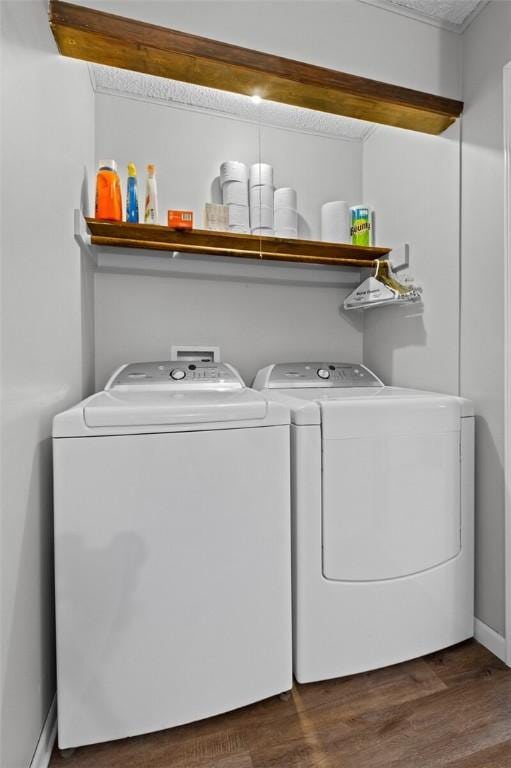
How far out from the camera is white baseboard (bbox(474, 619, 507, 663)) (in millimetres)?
1447

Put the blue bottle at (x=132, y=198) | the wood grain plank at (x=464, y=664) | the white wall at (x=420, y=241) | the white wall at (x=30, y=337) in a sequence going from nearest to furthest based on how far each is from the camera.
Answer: the white wall at (x=30, y=337), the wood grain plank at (x=464, y=664), the white wall at (x=420, y=241), the blue bottle at (x=132, y=198)

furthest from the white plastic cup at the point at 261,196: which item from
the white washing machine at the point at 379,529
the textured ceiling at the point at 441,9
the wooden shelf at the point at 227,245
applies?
the white washing machine at the point at 379,529

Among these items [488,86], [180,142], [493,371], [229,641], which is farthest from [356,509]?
[180,142]

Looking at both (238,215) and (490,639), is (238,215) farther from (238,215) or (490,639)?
(490,639)

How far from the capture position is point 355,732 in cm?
118

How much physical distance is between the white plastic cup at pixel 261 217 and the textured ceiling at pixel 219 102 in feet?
1.67

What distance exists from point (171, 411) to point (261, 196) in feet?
4.36

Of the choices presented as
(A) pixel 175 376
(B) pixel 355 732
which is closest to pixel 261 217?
(A) pixel 175 376

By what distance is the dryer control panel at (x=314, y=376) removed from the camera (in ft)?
6.31

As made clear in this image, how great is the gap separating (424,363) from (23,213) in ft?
5.25

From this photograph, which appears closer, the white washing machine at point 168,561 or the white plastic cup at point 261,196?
the white washing machine at point 168,561

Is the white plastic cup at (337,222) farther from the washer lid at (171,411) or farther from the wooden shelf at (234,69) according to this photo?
the washer lid at (171,411)

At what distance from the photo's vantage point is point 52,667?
48.6 inches

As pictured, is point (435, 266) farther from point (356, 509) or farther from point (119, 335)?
point (119, 335)
